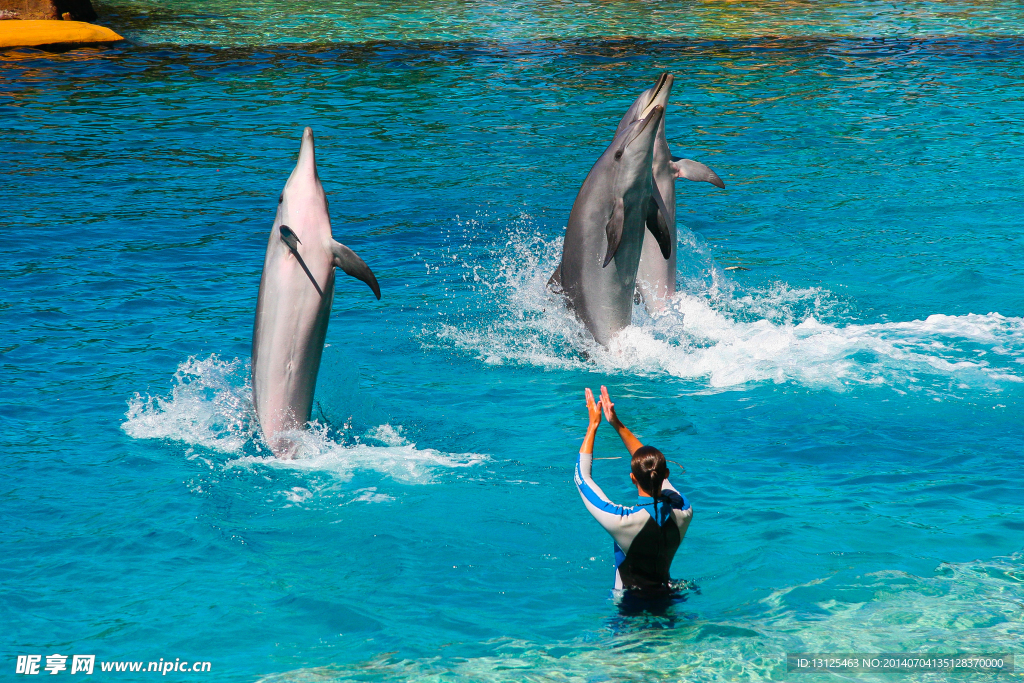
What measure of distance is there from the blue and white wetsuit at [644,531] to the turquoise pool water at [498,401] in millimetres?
244

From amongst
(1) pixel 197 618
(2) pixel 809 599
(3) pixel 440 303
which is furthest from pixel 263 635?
(3) pixel 440 303

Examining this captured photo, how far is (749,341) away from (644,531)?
4.68 m

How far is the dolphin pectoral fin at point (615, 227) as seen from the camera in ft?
27.3

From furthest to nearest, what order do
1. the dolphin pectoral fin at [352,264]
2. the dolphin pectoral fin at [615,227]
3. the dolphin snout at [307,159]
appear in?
the dolphin pectoral fin at [615,227] → the dolphin snout at [307,159] → the dolphin pectoral fin at [352,264]

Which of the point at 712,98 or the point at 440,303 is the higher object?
the point at 712,98

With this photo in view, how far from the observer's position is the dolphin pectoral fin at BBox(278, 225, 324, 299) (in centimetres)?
652

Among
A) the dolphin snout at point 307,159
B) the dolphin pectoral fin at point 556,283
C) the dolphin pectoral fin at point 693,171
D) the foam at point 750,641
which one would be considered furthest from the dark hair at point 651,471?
the dolphin pectoral fin at point 693,171

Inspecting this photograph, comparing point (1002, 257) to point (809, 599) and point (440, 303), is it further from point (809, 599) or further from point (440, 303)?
point (809, 599)

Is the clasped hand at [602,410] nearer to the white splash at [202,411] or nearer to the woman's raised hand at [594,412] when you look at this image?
the woman's raised hand at [594,412]

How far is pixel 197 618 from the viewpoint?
18.5ft

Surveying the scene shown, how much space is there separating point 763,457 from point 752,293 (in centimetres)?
363

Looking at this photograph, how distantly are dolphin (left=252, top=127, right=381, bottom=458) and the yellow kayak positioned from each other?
838 inches

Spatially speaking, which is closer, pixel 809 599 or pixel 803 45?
pixel 809 599

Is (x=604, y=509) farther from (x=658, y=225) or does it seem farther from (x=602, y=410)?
(x=658, y=225)
